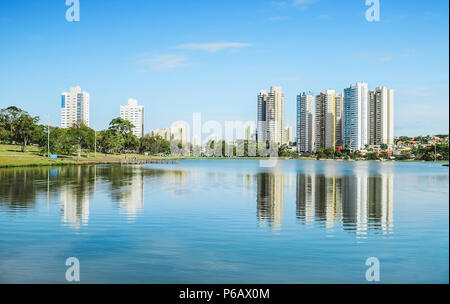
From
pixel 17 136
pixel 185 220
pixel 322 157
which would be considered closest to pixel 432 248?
pixel 185 220

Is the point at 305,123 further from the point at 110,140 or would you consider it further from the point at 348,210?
the point at 348,210

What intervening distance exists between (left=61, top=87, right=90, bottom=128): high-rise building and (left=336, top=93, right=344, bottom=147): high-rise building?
104m

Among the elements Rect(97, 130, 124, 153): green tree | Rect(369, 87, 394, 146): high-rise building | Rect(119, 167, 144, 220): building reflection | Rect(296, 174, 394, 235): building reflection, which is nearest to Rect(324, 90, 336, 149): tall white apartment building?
Rect(369, 87, 394, 146): high-rise building

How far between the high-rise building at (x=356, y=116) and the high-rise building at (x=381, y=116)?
2.80 meters

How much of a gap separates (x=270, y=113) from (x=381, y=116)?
4872 centimetres

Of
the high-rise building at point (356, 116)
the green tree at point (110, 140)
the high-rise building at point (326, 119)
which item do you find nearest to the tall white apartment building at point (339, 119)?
the high-rise building at point (326, 119)

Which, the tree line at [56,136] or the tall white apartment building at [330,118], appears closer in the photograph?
the tree line at [56,136]

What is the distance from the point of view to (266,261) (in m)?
10.9

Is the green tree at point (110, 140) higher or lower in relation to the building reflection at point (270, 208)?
higher

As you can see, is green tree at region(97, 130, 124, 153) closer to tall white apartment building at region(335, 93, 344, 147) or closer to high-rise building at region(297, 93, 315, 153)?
tall white apartment building at region(335, 93, 344, 147)

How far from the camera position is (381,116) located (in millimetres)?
160250

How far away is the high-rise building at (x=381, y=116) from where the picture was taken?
154 m

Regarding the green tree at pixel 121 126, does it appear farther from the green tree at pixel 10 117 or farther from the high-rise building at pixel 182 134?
the high-rise building at pixel 182 134
